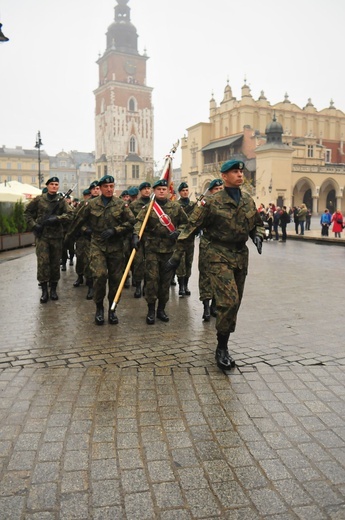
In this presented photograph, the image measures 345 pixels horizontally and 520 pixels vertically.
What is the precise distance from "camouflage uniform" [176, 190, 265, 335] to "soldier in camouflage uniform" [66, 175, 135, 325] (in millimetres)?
2122

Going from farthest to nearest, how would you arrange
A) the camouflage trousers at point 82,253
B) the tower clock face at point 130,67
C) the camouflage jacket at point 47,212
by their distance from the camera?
the tower clock face at point 130,67 → the camouflage trousers at point 82,253 → the camouflage jacket at point 47,212

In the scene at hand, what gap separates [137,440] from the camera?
326 centimetres

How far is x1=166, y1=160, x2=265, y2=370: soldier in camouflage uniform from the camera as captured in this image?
4750 mm

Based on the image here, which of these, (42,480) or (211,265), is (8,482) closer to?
(42,480)

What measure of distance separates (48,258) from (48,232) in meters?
0.47

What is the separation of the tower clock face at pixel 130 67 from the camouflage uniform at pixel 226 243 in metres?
95.6

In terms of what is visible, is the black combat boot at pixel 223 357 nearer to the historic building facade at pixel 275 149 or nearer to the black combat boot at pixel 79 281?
the black combat boot at pixel 79 281

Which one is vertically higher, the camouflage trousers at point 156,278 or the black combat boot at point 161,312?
the camouflage trousers at point 156,278

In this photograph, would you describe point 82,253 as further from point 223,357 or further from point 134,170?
point 134,170

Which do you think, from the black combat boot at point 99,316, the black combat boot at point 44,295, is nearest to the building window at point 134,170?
the black combat boot at point 44,295

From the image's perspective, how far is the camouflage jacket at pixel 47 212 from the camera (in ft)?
27.4

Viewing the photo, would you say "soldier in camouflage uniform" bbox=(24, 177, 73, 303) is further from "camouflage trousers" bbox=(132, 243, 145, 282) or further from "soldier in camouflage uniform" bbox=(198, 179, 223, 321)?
"soldier in camouflage uniform" bbox=(198, 179, 223, 321)

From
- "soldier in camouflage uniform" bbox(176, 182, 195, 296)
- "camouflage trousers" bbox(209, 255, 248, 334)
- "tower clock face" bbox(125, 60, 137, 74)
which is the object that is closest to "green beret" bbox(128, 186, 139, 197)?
"soldier in camouflage uniform" bbox(176, 182, 195, 296)

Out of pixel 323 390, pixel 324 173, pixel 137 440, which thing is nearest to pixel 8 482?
pixel 137 440
